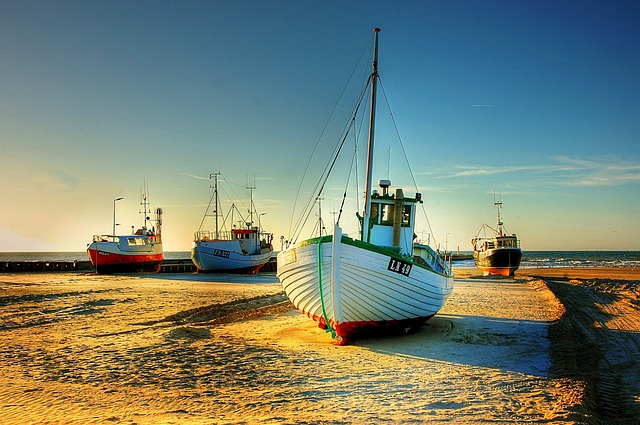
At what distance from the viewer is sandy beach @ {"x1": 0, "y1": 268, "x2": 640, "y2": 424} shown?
7.03 meters

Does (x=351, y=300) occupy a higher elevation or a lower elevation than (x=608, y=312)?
higher

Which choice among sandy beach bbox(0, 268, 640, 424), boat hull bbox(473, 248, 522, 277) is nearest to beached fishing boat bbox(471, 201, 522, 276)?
boat hull bbox(473, 248, 522, 277)

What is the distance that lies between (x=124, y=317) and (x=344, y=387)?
1075 centimetres

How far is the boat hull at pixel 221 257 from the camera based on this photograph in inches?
1889

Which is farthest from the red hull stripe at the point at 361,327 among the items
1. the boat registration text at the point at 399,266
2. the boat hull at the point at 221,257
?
the boat hull at the point at 221,257

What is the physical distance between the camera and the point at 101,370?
9.46 metres

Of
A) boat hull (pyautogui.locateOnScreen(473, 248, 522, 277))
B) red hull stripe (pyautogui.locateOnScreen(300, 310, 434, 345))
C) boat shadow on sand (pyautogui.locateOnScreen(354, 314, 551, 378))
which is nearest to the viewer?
boat shadow on sand (pyautogui.locateOnScreen(354, 314, 551, 378))

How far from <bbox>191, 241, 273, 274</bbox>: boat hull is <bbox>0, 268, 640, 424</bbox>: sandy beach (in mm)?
30387

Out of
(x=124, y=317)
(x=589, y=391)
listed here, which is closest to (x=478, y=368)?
(x=589, y=391)

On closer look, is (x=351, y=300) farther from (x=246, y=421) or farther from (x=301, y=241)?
(x=246, y=421)

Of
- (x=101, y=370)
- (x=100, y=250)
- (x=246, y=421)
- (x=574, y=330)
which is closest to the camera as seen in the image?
(x=246, y=421)

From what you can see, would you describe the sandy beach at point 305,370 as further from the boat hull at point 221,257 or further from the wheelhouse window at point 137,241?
the wheelhouse window at point 137,241

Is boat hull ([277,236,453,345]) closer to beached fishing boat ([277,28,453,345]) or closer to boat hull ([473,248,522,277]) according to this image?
beached fishing boat ([277,28,453,345])

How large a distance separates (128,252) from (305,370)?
4318 centimetres
